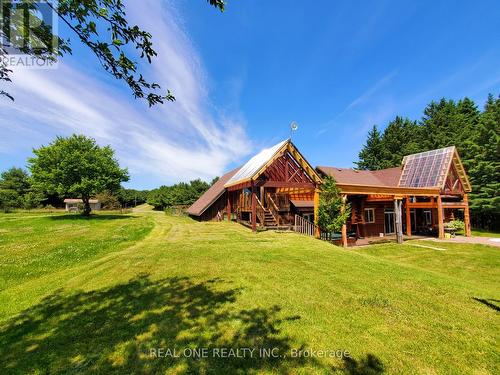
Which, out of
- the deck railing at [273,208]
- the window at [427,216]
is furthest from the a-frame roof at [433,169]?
the deck railing at [273,208]

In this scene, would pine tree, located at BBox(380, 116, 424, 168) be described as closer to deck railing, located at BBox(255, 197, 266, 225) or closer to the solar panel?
the solar panel

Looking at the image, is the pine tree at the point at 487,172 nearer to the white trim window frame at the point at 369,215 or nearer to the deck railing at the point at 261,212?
the white trim window frame at the point at 369,215

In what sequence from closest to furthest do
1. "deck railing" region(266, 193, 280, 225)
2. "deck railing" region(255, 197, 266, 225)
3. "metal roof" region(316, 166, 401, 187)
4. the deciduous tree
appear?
"deck railing" region(255, 197, 266, 225) < "deck railing" region(266, 193, 280, 225) < "metal roof" region(316, 166, 401, 187) < the deciduous tree

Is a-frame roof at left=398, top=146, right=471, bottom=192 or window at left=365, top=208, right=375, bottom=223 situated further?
a-frame roof at left=398, top=146, right=471, bottom=192

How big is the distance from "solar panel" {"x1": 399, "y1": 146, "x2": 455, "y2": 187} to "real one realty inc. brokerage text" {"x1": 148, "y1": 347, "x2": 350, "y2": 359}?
23.8 m

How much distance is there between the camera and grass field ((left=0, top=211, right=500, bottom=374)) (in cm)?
354

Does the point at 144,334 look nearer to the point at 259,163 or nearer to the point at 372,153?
the point at 259,163

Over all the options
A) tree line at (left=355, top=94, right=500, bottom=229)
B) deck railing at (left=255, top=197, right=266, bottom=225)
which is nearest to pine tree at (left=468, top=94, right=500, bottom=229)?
tree line at (left=355, top=94, right=500, bottom=229)

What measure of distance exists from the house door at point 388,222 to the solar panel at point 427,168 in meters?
4.01

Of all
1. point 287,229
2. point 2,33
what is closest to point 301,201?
point 287,229

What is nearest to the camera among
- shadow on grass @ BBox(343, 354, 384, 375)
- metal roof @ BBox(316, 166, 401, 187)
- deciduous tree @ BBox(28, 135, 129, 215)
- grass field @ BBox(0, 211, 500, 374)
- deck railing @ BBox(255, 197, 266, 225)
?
shadow on grass @ BBox(343, 354, 384, 375)

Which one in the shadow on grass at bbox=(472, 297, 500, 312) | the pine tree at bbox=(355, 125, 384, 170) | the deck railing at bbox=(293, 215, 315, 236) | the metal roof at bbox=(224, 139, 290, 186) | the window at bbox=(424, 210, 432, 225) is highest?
the pine tree at bbox=(355, 125, 384, 170)

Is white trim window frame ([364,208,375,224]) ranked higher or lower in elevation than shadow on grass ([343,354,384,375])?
higher

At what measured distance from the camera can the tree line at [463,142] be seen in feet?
90.0
